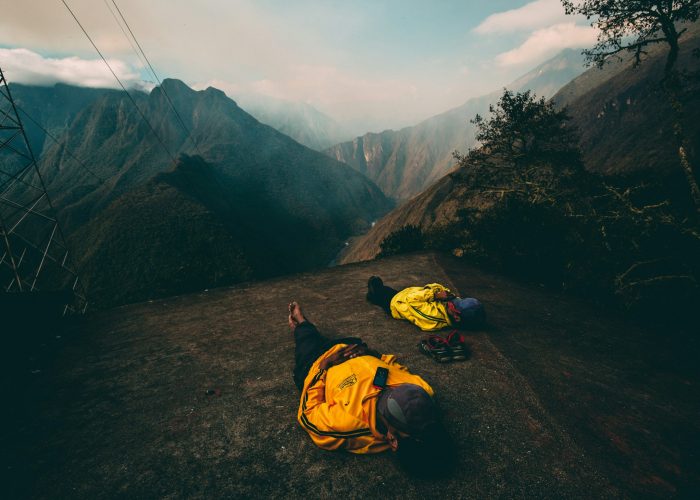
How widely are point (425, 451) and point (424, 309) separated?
9.88ft

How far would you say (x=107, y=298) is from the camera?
42.8m

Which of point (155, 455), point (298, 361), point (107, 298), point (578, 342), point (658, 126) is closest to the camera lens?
point (155, 455)

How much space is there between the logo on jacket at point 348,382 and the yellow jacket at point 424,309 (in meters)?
2.69

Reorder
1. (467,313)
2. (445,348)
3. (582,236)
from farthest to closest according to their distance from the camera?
(582,236) → (467,313) → (445,348)

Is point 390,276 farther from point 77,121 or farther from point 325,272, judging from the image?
point 77,121

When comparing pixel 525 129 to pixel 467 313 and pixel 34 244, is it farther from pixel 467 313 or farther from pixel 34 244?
pixel 34 244

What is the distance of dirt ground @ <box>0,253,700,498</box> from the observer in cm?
314

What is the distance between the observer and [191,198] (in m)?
58.9

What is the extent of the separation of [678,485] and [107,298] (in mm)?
53222

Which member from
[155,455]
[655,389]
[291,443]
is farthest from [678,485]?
[155,455]

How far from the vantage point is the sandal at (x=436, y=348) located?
16.1ft

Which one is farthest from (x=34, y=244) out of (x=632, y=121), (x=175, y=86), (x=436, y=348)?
(x=175, y=86)

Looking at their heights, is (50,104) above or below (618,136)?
above

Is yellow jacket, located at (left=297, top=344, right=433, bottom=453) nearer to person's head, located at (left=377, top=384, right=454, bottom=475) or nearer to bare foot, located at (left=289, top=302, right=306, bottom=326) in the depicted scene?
person's head, located at (left=377, top=384, right=454, bottom=475)
